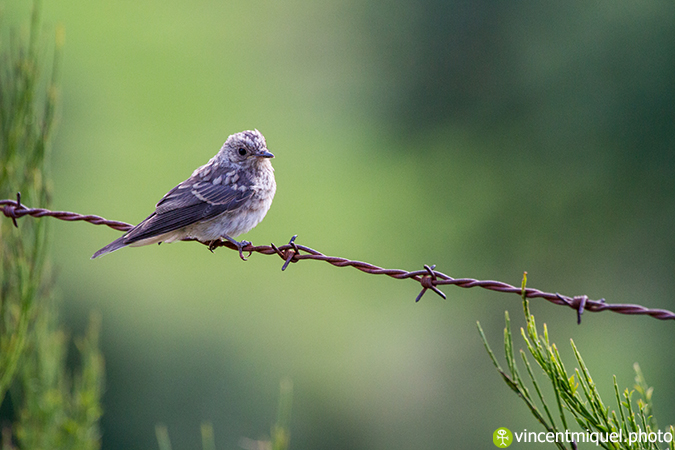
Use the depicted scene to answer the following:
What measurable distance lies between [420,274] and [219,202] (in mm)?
2134

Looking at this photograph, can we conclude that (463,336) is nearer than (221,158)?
No

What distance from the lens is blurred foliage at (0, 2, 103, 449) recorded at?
3992mm

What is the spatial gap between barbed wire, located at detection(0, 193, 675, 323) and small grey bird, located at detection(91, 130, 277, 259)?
0.16m

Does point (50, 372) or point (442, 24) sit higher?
point (442, 24)

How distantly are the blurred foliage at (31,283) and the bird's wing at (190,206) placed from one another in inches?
25.3

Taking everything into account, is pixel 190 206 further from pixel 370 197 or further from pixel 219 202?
pixel 370 197

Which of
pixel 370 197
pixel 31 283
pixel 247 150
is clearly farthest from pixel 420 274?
pixel 370 197

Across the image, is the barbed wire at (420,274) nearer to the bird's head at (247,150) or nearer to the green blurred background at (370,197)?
the bird's head at (247,150)

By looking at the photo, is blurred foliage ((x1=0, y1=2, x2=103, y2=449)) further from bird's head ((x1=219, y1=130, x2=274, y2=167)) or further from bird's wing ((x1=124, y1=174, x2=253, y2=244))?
bird's head ((x1=219, y1=130, x2=274, y2=167))

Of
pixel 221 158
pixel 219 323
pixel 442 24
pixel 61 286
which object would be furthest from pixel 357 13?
pixel 221 158

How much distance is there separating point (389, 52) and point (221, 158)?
11.0 meters

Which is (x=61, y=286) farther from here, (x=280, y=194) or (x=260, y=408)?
(x=280, y=194)

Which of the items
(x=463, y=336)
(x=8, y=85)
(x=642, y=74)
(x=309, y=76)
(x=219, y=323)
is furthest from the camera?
(x=309, y=76)

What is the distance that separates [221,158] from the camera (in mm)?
5543
